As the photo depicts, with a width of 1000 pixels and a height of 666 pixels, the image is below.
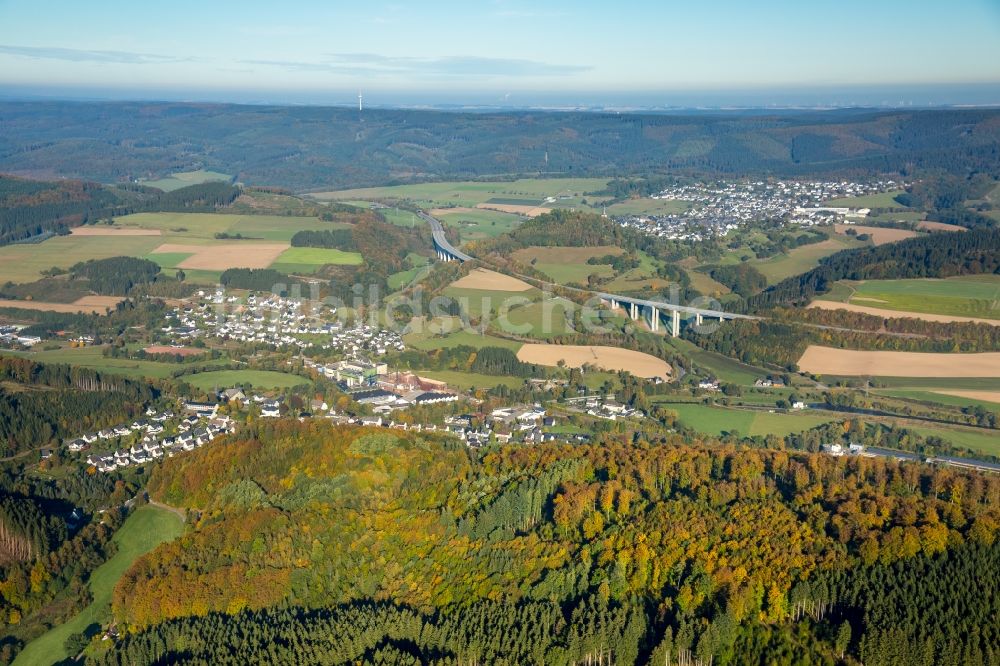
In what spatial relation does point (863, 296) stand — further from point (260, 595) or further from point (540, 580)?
point (260, 595)

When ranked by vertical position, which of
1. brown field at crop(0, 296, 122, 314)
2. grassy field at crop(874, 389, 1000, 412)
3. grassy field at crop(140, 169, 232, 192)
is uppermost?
grassy field at crop(140, 169, 232, 192)

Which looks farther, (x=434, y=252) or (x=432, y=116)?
(x=432, y=116)

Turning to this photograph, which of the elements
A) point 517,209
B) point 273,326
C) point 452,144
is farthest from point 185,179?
point 273,326

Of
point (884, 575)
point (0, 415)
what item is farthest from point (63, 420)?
point (884, 575)

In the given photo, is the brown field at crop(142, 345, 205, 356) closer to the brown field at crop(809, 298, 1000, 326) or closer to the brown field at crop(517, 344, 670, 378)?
the brown field at crop(517, 344, 670, 378)

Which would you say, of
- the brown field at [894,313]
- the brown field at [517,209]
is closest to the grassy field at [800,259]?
the brown field at [894,313]

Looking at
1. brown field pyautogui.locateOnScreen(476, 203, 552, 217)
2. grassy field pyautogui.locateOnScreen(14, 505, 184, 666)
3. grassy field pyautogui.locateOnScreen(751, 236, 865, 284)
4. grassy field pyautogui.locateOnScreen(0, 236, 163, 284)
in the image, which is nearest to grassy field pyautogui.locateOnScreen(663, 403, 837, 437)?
grassy field pyautogui.locateOnScreen(14, 505, 184, 666)

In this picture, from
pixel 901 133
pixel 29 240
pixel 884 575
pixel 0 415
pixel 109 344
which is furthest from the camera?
pixel 901 133
